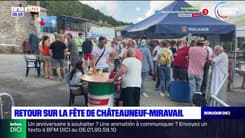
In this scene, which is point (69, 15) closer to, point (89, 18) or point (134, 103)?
point (89, 18)

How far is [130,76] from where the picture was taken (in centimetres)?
331

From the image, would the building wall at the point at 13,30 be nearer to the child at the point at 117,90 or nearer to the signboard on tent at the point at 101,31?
the signboard on tent at the point at 101,31

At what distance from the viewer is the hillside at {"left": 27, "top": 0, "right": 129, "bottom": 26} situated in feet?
7.14

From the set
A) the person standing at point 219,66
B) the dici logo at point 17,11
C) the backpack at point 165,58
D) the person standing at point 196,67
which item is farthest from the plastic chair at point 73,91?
the backpack at point 165,58

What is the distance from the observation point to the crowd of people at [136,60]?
9.75 feet

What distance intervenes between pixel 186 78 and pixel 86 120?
105 inches

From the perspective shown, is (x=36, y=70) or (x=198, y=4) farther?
(x=36, y=70)

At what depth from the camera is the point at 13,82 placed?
2627mm

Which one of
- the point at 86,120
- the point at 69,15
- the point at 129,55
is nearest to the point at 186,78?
the point at 129,55

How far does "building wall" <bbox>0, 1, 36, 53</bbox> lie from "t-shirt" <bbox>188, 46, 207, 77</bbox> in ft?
7.60

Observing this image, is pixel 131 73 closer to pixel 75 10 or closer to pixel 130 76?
pixel 130 76

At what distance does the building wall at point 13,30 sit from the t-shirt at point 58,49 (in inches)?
30.8

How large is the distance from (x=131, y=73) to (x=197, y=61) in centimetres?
132

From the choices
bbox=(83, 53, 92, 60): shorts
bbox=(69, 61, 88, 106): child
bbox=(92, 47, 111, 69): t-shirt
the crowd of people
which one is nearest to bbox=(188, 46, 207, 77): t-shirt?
the crowd of people
